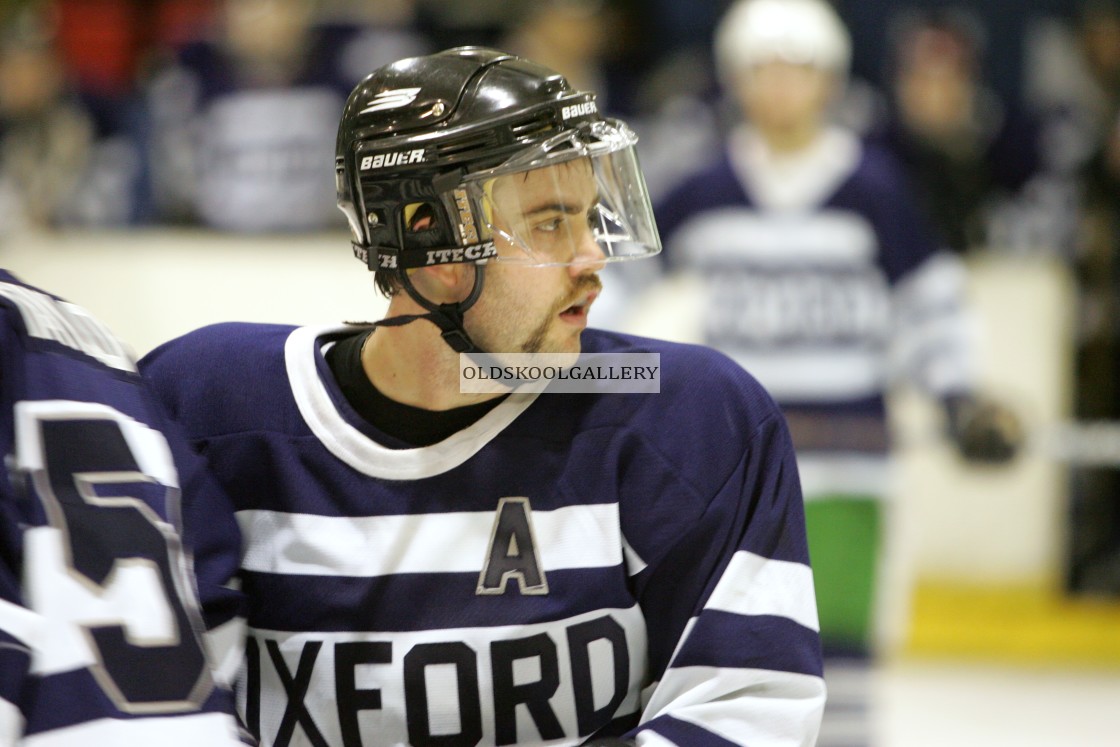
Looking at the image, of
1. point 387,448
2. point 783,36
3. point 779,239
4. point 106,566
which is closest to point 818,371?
point 779,239

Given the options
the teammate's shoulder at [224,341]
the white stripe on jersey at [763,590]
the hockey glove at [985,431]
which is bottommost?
the hockey glove at [985,431]

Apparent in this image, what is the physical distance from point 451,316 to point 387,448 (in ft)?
0.48

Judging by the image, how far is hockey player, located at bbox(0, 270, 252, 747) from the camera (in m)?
1.09

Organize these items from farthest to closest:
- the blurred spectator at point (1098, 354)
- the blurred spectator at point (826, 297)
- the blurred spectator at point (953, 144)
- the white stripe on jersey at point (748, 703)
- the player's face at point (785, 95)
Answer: the blurred spectator at point (953, 144) < the blurred spectator at point (1098, 354) < the player's face at point (785, 95) < the blurred spectator at point (826, 297) < the white stripe on jersey at point (748, 703)

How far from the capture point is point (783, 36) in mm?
3297

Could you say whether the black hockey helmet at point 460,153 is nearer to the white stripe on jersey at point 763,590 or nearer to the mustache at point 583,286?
the mustache at point 583,286

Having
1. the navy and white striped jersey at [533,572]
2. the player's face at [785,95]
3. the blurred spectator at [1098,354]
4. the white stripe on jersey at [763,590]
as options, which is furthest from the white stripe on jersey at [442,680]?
the blurred spectator at [1098,354]

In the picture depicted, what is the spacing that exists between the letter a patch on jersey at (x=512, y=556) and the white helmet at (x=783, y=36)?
2.15 meters

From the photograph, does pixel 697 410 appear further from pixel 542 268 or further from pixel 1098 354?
pixel 1098 354

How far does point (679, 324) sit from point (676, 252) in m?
0.83

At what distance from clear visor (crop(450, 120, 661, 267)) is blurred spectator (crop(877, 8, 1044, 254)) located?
3222 millimetres

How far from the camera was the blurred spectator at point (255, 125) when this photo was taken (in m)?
4.50

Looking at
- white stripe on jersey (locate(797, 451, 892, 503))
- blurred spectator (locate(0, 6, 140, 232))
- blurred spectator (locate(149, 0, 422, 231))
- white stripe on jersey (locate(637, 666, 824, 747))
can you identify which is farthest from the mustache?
blurred spectator (locate(0, 6, 140, 232))

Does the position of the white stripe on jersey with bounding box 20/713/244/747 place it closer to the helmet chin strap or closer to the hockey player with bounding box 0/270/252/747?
the hockey player with bounding box 0/270/252/747
